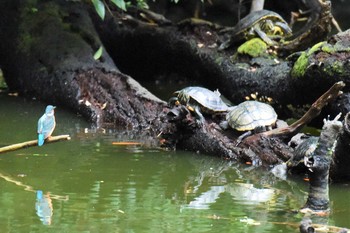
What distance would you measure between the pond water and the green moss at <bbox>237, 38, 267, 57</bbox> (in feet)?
8.79

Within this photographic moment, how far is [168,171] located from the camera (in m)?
5.71

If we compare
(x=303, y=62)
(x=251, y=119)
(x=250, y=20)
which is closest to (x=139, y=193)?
(x=251, y=119)

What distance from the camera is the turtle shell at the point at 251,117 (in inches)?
253

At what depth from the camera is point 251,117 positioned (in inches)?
255

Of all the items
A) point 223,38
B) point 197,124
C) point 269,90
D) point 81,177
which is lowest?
point 81,177

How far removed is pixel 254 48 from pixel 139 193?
4.44m

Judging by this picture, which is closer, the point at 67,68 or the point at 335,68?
the point at 335,68

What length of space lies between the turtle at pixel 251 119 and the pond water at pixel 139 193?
470 mm

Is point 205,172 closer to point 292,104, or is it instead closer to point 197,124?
point 197,124

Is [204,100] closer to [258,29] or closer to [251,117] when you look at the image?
[251,117]

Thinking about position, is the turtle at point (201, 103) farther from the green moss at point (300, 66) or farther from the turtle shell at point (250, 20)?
the turtle shell at point (250, 20)

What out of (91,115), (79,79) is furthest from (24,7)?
(91,115)

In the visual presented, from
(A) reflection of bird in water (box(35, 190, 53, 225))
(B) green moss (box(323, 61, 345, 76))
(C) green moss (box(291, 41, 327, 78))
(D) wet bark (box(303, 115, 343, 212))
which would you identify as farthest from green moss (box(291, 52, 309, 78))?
(A) reflection of bird in water (box(35, 190, 53, 225))

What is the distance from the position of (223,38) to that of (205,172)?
4.76 metres
